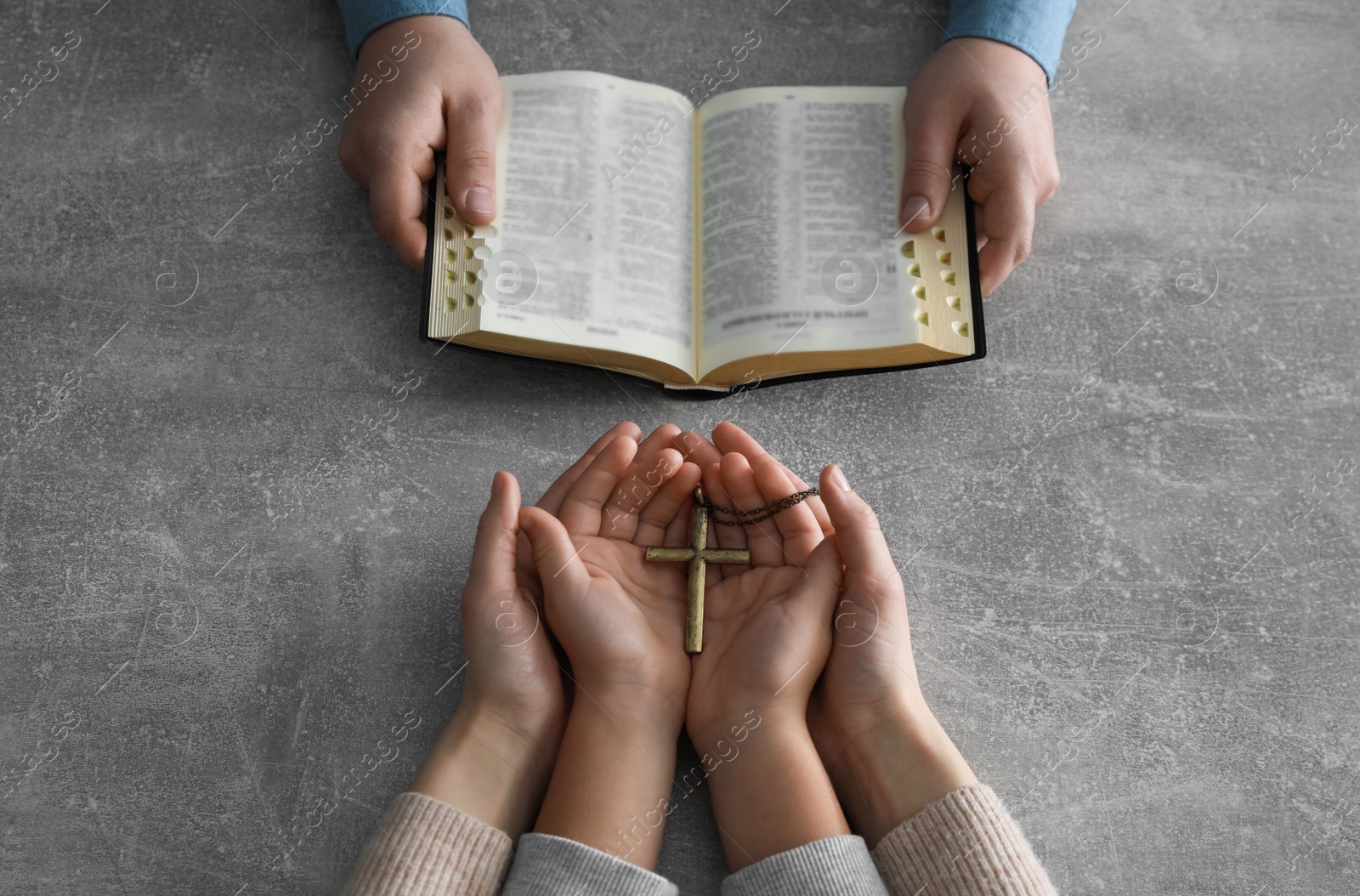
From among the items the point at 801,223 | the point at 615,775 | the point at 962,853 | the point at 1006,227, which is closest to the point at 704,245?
the point at 801,223

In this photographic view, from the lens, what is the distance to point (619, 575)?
1.03 meters

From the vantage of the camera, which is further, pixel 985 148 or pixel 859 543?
pixel 985 148

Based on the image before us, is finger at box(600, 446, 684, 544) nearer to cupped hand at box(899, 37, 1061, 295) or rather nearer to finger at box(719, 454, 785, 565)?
finger at box(719, 454, 785, 565)

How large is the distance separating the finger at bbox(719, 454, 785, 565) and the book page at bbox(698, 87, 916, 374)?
12 cm

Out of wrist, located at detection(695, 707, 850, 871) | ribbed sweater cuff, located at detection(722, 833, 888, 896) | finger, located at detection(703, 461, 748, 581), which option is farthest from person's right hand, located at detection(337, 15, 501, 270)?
ribbed sweater cuff, located at detection(722, 833, 888, 896)

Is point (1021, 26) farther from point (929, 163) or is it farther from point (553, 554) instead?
point (553, 554)

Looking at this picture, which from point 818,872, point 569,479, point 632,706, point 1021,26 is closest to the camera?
point 818,872

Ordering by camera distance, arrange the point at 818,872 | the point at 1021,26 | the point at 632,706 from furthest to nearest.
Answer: the point at 1021,26, the point at 632,706, the point at 818,872

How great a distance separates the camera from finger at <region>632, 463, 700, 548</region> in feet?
3.42

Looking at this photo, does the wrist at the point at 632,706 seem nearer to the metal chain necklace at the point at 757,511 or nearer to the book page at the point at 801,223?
the metal chain necklace at the point at 757,511

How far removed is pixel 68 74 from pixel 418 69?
0.54m

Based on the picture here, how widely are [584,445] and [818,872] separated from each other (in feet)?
1.72

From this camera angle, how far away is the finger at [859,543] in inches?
38.3

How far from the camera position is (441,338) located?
3.44ft
